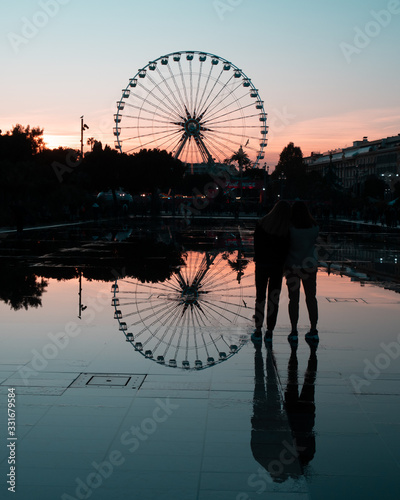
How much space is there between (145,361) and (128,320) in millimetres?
2493

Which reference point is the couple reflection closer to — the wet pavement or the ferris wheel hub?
the wet pavement

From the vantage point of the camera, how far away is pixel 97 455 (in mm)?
4395

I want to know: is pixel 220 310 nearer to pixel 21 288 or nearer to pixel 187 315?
pixel 187 315

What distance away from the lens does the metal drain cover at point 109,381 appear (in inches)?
241

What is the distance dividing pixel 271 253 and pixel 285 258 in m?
0.22

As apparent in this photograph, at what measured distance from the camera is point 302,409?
548 cm

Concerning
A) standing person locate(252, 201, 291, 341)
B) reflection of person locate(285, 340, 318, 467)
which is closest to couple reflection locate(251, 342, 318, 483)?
reflection of person locate(285, 340, 318, 467)

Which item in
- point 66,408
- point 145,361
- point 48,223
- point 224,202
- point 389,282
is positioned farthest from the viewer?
point 224,202

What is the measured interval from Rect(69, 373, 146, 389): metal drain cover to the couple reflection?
105 cm

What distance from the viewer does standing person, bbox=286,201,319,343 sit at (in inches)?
322

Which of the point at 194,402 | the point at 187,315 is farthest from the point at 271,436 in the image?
the point at 187,315

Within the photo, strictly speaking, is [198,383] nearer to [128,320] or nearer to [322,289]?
[128,320]

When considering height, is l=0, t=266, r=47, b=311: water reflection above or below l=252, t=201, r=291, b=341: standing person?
below

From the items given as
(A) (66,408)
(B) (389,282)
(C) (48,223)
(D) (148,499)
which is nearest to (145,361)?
(A) (66,408)
